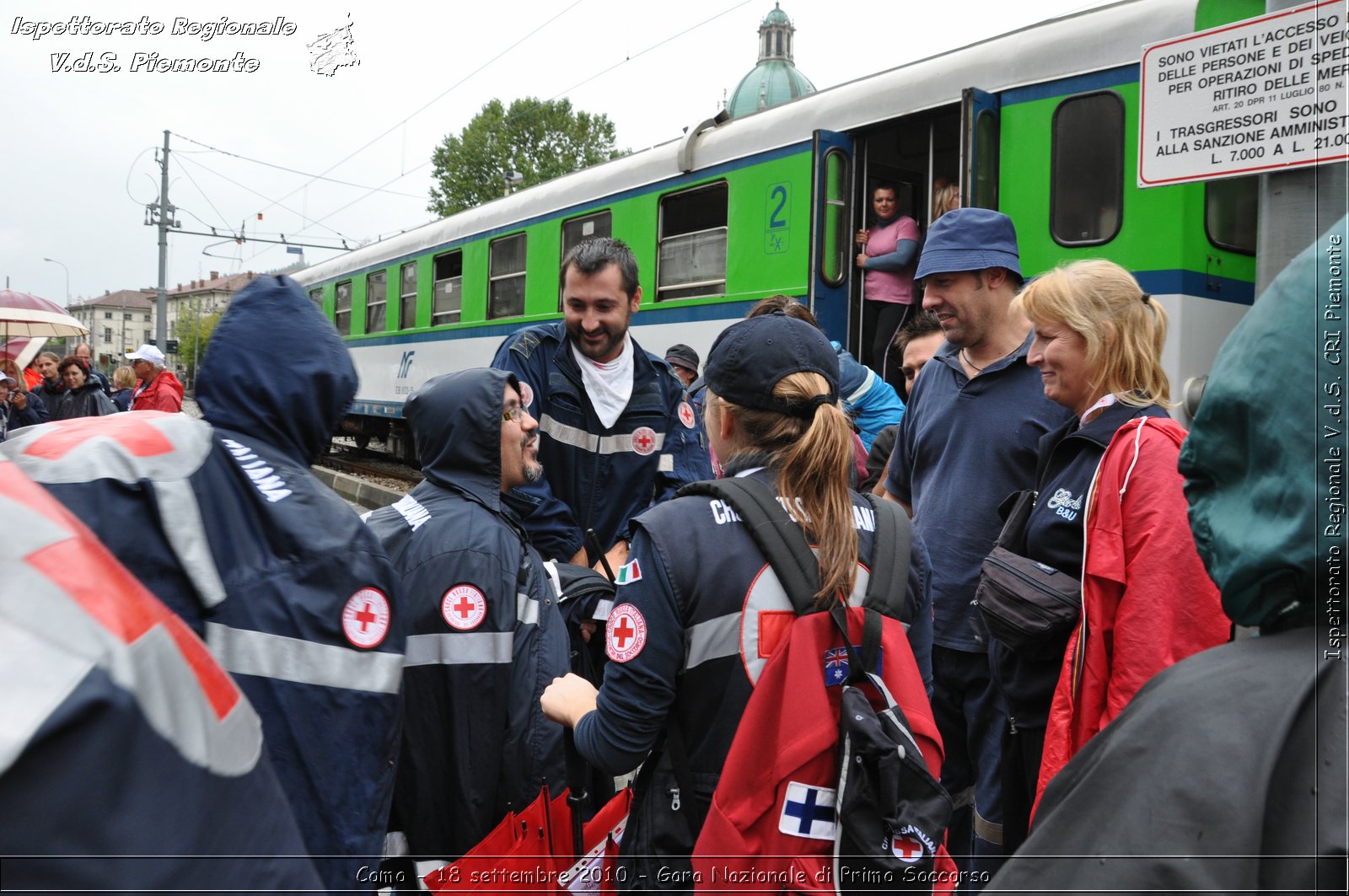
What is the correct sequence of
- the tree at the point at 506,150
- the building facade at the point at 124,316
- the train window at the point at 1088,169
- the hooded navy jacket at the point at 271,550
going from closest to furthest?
the hooded navy jacket at the point at 271,550 → the train window at the point at 1088,169 → the tree at the point at 506,150 → the building facade at the point at 124,316

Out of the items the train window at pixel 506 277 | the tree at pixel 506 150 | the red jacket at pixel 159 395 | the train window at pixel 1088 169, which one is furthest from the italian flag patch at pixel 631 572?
the tree at pixel 506 150

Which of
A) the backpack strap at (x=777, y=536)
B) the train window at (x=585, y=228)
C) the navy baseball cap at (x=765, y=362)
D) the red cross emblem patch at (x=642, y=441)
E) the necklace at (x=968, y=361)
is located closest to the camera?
the backpack strap at (x=777, y=536)

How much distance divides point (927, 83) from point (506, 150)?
33.4 metres

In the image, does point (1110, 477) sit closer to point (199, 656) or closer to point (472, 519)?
point (472, 519)

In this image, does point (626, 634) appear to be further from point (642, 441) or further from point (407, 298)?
point (407, 298)

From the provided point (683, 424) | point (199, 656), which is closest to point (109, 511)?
point (199, 656)

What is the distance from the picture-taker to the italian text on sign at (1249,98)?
2.47m

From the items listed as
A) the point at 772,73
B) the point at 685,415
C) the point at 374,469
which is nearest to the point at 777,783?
the point at 685,415

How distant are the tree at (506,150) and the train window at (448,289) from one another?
2446cm

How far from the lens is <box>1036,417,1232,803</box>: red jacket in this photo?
2.21m

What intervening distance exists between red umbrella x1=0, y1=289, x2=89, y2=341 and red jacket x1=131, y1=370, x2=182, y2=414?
0.87 m

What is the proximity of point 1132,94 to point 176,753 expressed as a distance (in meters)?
5.82

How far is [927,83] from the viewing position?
638 centimetres

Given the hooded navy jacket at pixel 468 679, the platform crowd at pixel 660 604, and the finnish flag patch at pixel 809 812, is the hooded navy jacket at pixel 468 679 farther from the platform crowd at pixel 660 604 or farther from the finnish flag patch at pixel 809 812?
the finnish flag patch at pixel 809 812
